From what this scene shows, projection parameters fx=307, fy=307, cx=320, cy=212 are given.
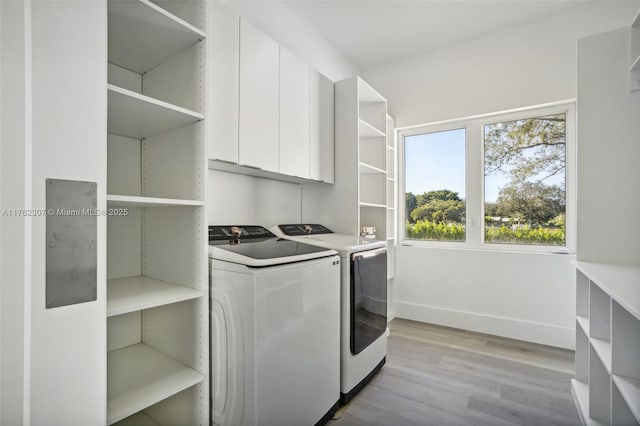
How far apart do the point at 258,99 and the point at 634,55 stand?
215 cm

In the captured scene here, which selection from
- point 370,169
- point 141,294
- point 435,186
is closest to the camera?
point 141,294

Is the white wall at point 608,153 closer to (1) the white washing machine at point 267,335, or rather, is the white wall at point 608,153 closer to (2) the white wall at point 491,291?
(2) the white wall at point 491,291

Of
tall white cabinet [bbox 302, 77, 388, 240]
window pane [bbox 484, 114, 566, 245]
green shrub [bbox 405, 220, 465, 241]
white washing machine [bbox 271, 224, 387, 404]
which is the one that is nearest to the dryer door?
white washing machine [bbox 271, 224, 387, 404]

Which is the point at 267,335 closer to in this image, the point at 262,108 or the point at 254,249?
the point at 254,249

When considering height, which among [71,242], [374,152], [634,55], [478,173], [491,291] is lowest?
[491,291]

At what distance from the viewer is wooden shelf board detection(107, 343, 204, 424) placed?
1.12 m

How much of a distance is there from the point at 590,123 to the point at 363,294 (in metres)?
1.74

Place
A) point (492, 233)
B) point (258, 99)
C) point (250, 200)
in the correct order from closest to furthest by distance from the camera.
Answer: point (258, 99), point (250, 200), point (492, 233)

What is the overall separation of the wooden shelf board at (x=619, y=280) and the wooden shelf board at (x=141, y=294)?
1.54 m

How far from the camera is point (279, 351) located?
4.51ft

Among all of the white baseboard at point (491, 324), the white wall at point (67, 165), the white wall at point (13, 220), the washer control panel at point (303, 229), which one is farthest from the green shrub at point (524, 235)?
the white wall at point (13, 220)

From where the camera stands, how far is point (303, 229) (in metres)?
2.40

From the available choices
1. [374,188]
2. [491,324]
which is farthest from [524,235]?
[374,188]

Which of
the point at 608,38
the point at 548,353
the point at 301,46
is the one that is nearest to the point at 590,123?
the point at 608,38
